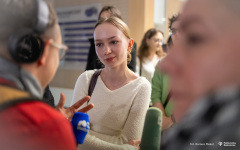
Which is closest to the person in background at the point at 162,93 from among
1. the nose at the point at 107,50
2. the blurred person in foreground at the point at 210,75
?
the nose at the point at 107,50

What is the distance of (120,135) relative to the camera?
122 centimetres

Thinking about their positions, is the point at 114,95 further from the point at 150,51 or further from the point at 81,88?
the point at 150,51

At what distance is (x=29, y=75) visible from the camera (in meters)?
0.58

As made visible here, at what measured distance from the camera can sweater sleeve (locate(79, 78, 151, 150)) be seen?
113cm

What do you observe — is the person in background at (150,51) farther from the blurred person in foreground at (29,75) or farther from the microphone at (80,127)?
the blurred person in foreground at (29,75)

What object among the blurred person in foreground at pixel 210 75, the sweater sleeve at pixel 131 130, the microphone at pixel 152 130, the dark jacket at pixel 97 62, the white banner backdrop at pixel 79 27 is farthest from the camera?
the white banner backdrop at pixel 79 27

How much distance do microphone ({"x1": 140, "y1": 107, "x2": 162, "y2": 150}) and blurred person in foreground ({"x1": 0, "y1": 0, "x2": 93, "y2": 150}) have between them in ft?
0.86

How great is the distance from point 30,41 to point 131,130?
2.44 ft

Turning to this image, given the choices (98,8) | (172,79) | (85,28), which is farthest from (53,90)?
(85,28)

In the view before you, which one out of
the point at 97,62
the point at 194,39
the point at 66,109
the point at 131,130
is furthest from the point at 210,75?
the point at 97,62

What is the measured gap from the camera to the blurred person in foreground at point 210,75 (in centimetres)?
36

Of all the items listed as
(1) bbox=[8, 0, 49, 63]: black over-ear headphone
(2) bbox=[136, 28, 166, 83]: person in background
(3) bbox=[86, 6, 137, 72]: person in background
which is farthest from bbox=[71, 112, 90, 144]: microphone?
→ (2) bbox=[136, 28, 166, 83]: person in background

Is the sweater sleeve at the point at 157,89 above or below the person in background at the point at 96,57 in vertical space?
below

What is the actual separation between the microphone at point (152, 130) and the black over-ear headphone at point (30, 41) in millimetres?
358
